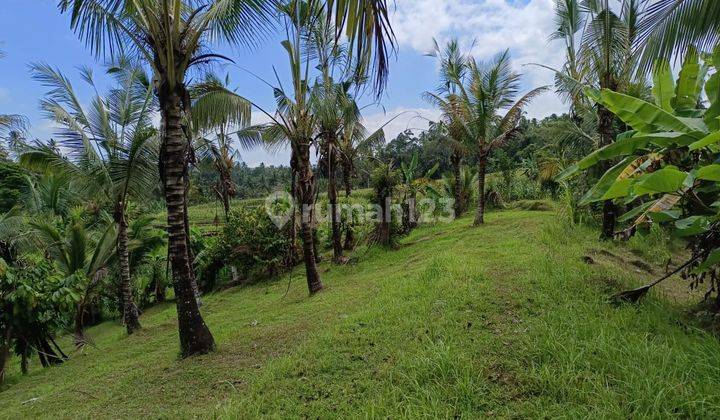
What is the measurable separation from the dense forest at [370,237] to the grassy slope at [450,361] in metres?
0.03

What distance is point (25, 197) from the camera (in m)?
16.6

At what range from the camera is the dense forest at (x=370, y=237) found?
2988mm

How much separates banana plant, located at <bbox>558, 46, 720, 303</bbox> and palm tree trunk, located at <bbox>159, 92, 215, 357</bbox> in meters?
4.81

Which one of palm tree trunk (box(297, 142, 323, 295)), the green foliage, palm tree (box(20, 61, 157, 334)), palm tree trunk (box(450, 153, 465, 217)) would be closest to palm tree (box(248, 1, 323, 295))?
palm tree trunk (box(297, 142, 323, 295))

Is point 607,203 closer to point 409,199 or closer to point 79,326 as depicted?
point 409,199

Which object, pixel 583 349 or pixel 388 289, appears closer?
pixel 583 349

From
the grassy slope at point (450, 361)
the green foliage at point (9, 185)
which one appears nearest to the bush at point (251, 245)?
the grassy slope at point (450, 361)

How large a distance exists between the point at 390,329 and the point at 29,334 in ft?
25.7

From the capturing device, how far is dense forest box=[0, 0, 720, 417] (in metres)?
2.99

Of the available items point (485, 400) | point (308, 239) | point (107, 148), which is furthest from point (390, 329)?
point (107, 148)

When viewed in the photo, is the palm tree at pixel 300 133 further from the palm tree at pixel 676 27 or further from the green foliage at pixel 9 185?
the green foliage at pixel 9 185

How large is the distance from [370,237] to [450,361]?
9755 mm

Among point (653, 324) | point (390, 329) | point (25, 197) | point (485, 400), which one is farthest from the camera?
point (25, 197)

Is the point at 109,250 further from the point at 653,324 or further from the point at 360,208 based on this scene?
the point at 653,324
